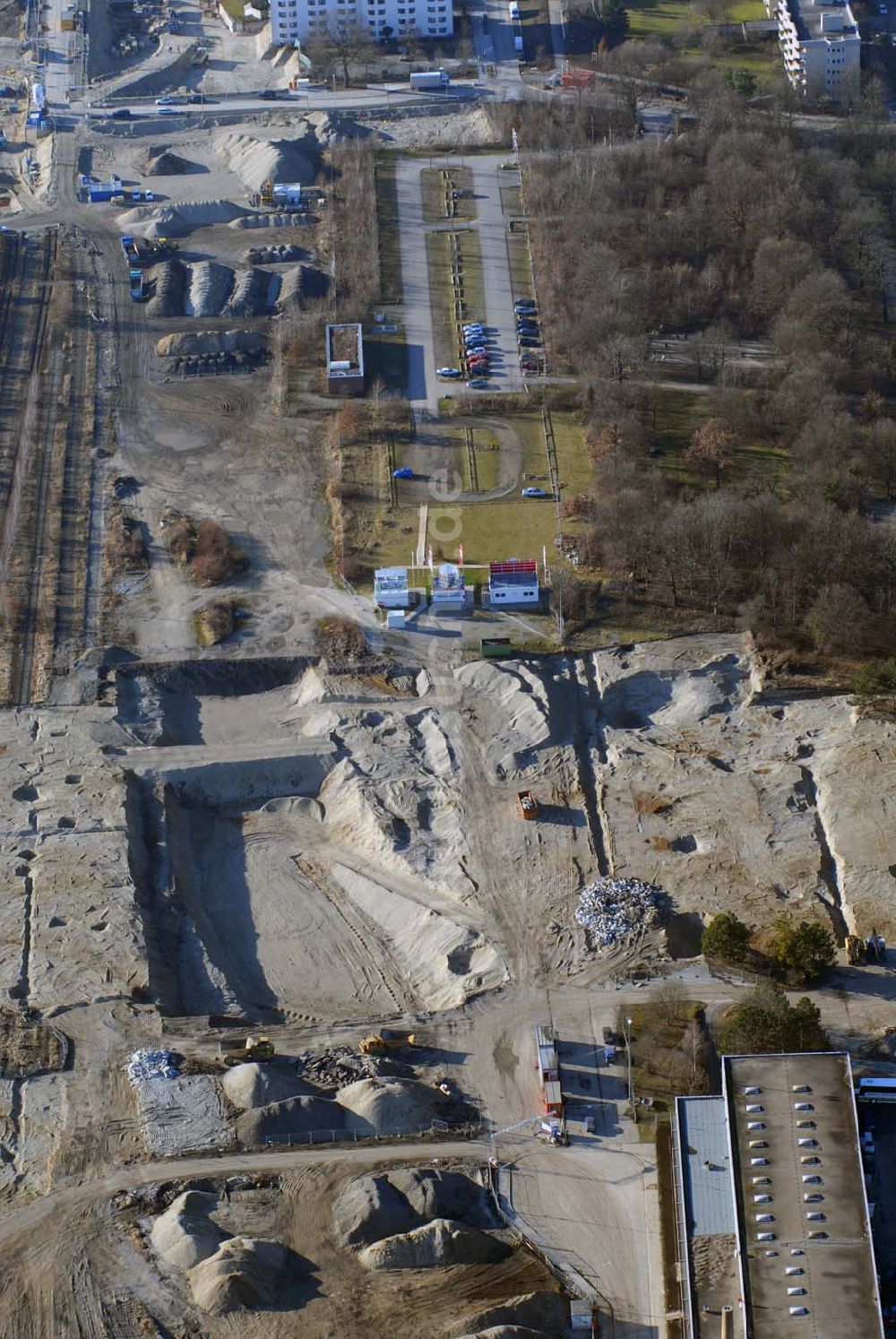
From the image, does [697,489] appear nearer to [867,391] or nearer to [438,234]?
[867,391]

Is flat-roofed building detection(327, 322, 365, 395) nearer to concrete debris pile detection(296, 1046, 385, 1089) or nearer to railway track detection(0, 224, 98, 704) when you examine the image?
railway track detection(0, 224, 98, 704)

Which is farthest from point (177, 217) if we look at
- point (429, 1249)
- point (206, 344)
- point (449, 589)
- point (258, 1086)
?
point (429, 1249)

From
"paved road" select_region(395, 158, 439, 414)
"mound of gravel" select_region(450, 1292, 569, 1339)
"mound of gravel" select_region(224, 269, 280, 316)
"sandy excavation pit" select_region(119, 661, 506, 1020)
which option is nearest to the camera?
"mound of gravel" select_region(450, 1292, 569, 1339)

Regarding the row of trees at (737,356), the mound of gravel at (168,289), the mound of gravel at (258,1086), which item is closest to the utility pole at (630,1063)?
the mound of gravel at (258,1086)

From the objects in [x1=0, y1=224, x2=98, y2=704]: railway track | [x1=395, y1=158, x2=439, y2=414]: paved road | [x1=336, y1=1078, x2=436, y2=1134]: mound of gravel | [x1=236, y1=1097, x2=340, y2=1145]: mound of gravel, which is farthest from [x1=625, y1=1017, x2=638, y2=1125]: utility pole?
[x1=395, y1=158, x2=439, y2=414]: paved road

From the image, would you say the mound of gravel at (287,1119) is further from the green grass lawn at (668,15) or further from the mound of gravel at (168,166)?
the green grass lawn at (668,15)

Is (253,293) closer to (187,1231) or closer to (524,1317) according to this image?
(187,1231)
